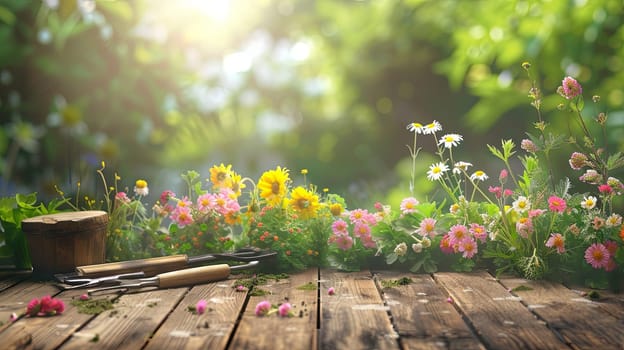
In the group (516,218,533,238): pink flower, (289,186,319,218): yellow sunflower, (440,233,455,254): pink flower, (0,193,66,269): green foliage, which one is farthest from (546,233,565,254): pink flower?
(0,193,66,269): green foliage

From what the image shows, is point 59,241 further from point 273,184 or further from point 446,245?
point 446,245

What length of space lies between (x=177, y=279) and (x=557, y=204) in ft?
4.51

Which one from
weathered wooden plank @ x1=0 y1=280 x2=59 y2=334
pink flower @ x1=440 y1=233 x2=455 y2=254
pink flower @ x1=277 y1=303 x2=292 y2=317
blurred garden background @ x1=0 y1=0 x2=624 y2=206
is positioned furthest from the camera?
blurred garden background @ x1=0 y1=0 x2=624 y2=206

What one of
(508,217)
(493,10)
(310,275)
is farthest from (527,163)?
(493,10)

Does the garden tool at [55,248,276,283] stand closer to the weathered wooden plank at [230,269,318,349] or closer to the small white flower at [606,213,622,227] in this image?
the weathered wooden plank at [230,269,318,349]

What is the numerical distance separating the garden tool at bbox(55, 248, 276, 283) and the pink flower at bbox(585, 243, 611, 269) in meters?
1.14

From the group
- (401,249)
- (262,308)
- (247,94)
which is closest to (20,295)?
(262,308)

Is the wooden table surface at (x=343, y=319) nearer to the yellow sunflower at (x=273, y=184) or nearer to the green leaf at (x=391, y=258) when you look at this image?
the green leaf at (x=391, y=258)

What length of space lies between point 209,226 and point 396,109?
9.00 ft

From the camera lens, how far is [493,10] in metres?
3.87

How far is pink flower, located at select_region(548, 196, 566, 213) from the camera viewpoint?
234 cm

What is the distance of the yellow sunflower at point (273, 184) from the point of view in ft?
8.81

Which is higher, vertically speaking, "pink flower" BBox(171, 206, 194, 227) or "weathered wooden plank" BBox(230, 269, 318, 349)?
"pink flower" BBox(171, 206, 194, 227)

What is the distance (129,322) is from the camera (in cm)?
175
